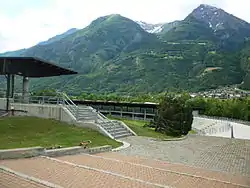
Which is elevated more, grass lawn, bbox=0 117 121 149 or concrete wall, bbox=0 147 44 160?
concrete wall, bbox=0 147 44 160

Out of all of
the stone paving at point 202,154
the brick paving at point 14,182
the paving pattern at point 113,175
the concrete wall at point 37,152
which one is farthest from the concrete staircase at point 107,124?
the brick paving at point 14,182

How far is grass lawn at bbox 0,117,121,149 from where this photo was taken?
14102 mm

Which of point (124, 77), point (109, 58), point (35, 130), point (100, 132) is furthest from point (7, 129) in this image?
point (109, 58)

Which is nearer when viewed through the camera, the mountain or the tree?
the tree

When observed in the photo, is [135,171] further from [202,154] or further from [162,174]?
[202,154]

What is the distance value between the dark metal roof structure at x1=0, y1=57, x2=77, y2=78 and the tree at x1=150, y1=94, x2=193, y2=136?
8279 millimetres

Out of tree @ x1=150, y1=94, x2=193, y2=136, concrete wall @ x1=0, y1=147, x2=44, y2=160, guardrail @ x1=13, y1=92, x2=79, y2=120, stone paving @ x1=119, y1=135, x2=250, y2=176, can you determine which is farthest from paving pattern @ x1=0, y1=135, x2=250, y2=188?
tree @ x1=150, y1=94, x2=193, y2=136

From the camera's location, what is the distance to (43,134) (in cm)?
1659

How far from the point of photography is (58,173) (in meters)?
8.13

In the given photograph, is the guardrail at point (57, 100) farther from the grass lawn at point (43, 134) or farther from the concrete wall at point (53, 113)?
the grass lawn at point (43, 134)

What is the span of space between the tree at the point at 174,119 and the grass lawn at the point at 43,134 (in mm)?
8310

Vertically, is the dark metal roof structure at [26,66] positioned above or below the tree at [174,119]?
above

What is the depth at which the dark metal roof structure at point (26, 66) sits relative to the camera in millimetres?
22219

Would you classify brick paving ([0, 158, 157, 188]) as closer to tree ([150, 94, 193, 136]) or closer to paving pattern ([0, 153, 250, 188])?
paving pattern ([0, 153, 250, 188])
